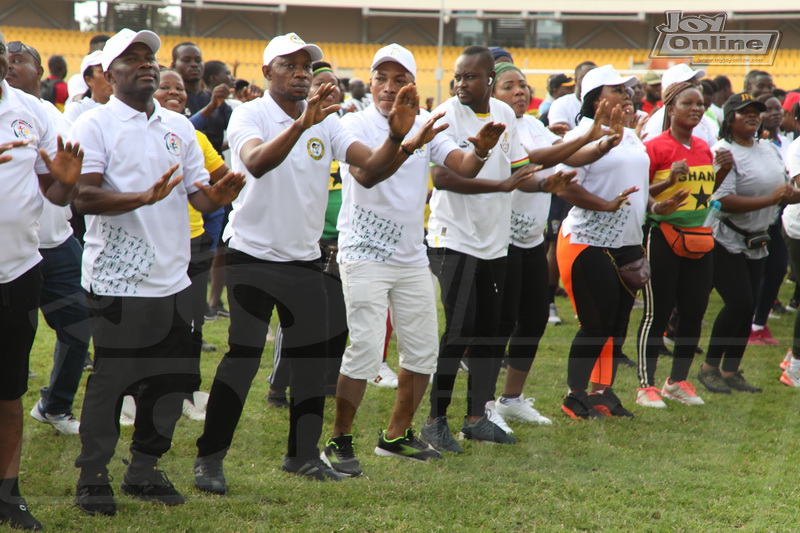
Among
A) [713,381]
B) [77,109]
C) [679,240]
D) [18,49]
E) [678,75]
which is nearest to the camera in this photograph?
[18,49]

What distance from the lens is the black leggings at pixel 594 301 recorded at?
523 cm

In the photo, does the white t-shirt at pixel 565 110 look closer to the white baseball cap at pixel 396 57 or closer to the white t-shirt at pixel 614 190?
the white t-shirt at pixel 614 190

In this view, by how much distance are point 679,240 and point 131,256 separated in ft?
11.7

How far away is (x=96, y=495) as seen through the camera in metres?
3.57

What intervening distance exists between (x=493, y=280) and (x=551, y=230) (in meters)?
3.77

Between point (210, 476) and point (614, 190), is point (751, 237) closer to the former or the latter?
point (614, 190)

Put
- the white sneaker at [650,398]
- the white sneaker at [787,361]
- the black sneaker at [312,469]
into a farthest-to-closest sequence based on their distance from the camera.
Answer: the white sneaker at [787,361] → the white sneaker at [650,398] → the black sneaker at [312,469]

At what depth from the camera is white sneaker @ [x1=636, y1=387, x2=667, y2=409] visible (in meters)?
5.63

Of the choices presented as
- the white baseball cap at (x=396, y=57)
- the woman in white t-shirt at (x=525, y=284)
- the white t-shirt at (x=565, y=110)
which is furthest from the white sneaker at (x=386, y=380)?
the white t-shirt at (x=565, y=110)

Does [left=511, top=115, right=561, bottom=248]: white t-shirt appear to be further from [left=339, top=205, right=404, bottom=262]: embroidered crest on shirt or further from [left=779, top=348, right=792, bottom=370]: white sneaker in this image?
[left=779, top=348, right=792, bottom=370]: white sneaker

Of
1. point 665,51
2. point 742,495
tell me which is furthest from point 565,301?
point 742,495

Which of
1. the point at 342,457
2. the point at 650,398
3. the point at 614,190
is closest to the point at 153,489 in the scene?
the point at 342,457

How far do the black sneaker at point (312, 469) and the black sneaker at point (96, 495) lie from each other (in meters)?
0.89

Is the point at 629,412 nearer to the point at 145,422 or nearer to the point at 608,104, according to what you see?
the point at 608,104
